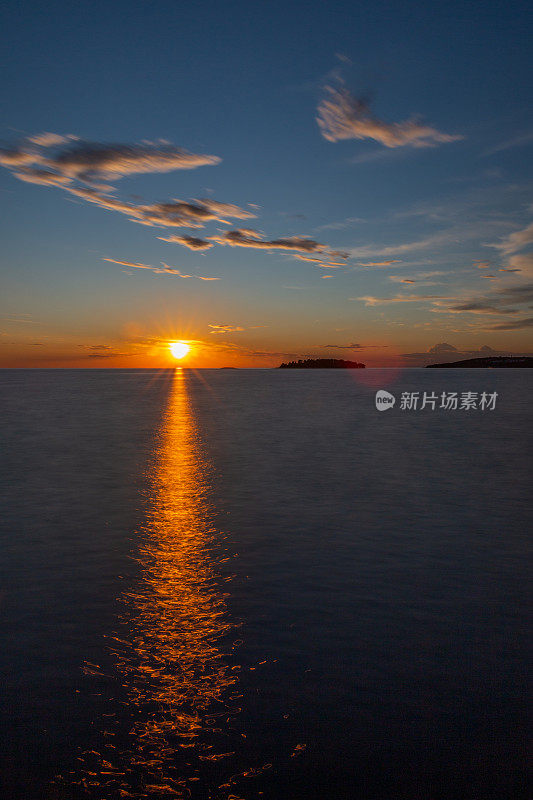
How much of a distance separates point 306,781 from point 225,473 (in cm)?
2398

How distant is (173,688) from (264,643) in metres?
2.20

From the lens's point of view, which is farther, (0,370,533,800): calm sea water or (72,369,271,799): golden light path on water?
(0,370,533,800): calm sea water

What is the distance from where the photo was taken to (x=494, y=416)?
73188mm

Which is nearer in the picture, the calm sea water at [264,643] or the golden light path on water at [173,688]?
the golden light path on water at [173,688]

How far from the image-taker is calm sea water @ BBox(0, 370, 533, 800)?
7.61m

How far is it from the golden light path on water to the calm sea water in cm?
3

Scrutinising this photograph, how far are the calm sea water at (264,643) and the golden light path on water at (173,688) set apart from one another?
0.11 feet

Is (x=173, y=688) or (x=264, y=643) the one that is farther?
(x=264, y=643)

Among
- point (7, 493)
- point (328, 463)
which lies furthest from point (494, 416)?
point (7, 493)

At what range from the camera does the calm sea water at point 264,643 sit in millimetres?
7613

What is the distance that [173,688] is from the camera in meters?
9.38

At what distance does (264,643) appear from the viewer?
10984 mm

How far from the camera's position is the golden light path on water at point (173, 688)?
739 cm

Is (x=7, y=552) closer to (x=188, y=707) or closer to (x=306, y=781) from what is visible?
(x=188, y=707)
